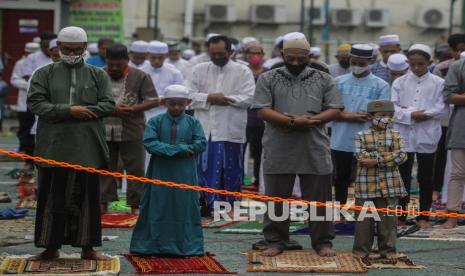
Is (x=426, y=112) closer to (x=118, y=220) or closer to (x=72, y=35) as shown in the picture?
(x=118, y=220)

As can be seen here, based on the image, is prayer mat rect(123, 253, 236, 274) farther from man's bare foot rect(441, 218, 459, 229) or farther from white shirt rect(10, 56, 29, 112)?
white shirt rect(10, 56, 29, 112)

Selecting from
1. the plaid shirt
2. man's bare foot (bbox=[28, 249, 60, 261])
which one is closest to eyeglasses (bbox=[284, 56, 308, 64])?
the plaid shirt

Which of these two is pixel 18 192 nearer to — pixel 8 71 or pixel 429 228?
pixel 429 228

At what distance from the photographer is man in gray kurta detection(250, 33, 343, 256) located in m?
11.4

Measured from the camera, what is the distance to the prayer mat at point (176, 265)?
10469 millimetres

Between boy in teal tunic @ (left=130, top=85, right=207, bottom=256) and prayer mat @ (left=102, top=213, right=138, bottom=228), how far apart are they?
1650 mm

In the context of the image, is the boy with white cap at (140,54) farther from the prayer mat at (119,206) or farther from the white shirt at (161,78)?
the prayer mat at (119,206)

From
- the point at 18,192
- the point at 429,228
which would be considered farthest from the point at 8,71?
the point at 429,228

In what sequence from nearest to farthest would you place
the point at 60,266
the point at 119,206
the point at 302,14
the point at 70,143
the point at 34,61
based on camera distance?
the point at 60,266 < the point at 70,143 < the point at 119,206 < the point at 34,61 < the point at 302,14

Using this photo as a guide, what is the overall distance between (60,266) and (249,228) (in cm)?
321

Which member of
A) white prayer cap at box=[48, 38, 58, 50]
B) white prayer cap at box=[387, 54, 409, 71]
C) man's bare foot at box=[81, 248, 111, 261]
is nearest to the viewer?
man's bare foot at box=[81, 248, 111, 261]

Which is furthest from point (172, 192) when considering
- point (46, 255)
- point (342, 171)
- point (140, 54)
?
point (140, 54)

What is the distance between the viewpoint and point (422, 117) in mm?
13617

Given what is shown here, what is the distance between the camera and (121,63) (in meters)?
13.6
